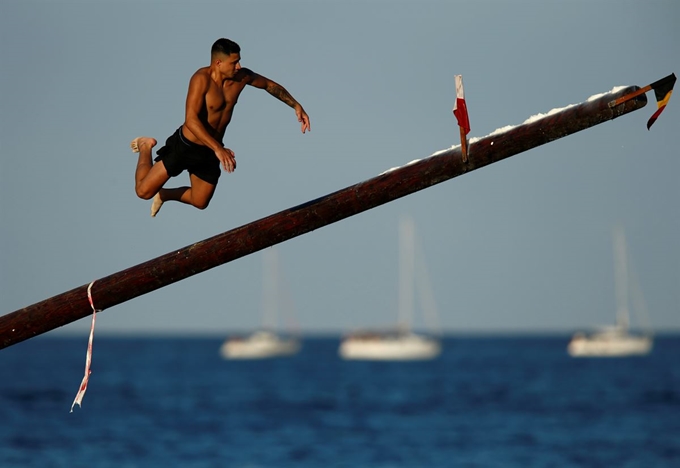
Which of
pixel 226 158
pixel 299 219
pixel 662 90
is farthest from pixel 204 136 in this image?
pixel 662 90

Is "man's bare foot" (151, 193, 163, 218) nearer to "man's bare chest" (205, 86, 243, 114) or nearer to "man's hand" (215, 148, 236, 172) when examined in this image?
"man's bare chest" (205, 86, 243, 114)

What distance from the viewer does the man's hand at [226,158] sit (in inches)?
360

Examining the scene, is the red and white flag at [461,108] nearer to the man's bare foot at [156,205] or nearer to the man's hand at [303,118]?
the man's hand at [303,118]

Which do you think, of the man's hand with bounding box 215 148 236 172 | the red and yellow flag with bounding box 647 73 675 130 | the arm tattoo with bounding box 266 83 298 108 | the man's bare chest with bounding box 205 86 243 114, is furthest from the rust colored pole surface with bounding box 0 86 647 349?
the arm tattoo with bounding box 266 83 298 108

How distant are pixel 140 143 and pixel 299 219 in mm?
3098

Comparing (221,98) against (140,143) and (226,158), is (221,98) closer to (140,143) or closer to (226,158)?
(226,158)

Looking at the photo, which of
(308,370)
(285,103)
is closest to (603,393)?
(308,370)

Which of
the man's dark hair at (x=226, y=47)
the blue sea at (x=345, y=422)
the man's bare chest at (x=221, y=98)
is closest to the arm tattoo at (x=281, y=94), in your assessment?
the man's bare chest at (x=221, y=98)

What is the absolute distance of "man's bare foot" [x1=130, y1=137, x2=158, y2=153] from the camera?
10.8 meters

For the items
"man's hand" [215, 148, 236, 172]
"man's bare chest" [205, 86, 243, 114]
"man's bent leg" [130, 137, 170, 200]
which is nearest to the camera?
"man's hand" [215, 148, 236, 172]

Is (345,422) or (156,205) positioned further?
(345,422)

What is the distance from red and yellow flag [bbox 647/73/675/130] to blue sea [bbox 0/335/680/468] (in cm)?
3186

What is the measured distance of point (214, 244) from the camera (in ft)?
27.9

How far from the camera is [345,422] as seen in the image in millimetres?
55219
